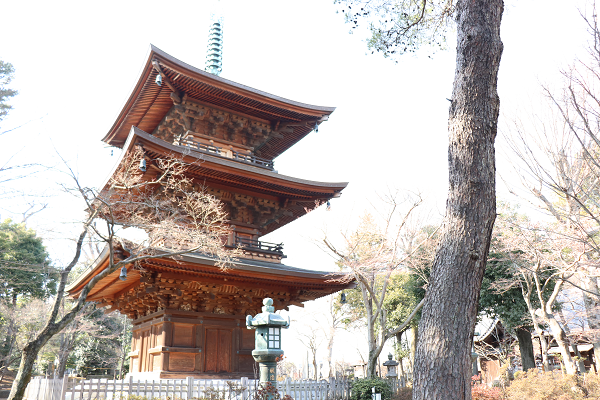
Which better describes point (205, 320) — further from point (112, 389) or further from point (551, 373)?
point (551, 373)

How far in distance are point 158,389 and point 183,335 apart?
2389 mm

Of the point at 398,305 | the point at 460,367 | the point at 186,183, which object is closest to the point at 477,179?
the point at 460,367

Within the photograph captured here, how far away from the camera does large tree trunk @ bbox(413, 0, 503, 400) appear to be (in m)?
4.30

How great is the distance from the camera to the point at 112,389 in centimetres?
886

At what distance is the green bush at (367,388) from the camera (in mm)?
12892

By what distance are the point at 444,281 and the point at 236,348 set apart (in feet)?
30.1

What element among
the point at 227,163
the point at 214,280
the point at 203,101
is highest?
the point at 203,101

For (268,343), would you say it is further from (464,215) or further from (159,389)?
(464,215)

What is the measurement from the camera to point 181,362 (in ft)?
37.8

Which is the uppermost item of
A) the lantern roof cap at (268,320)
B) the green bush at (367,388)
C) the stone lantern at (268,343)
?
the lantern roof cap at (268,320)

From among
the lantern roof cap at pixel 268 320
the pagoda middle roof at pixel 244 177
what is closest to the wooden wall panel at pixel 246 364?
the lantern roof cap at pixel 268 320

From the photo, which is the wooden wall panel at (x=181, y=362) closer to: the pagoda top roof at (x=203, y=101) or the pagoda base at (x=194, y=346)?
the pagoda base at (x=194, y=346)

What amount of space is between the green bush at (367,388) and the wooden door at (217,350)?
13.1 feet

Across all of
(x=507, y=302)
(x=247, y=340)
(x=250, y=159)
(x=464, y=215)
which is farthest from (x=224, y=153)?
(x=507, y=302)
